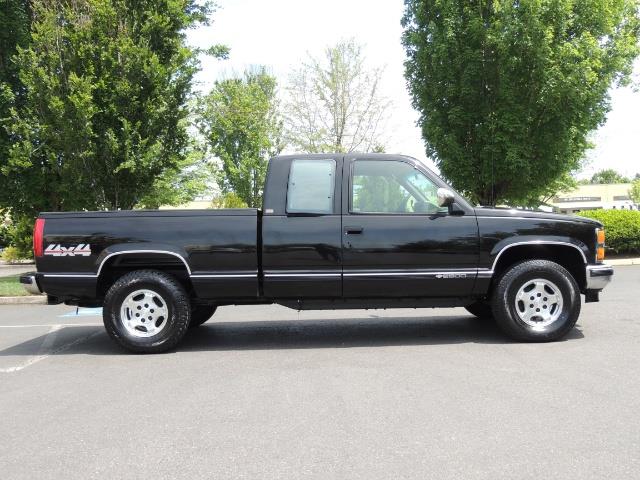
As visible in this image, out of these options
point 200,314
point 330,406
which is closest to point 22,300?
point 200,314

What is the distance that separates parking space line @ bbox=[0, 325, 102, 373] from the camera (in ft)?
18.9

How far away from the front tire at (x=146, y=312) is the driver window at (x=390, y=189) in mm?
2191

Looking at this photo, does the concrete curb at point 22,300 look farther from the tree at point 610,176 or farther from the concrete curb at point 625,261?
the tree at point 610,176

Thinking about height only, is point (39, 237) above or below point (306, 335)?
above

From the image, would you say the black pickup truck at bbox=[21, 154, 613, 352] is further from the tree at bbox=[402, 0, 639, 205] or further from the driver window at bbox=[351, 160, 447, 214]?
the tree at bbox=[402, 0, 639, 205]

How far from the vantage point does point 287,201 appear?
20.3ft

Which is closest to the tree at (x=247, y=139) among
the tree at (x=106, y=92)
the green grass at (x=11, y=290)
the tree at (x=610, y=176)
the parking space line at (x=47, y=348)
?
the tree at (x=106, y=92)

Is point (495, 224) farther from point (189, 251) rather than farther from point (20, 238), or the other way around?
point (20, 238)

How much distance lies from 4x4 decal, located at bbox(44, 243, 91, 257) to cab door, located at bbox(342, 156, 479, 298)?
2804 millimetres

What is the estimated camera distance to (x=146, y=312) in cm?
620

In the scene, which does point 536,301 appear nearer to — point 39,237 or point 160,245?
point 160,245

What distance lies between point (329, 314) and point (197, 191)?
81.7 feet

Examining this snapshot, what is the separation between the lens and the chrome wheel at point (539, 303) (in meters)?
6.16

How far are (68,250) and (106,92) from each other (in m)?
10.1
